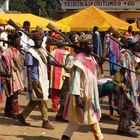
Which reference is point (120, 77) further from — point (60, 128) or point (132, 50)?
point (60, 128)

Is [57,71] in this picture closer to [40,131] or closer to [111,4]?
[40,131]

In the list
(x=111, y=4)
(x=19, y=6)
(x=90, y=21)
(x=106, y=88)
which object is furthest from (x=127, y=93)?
(x=19, y=6)

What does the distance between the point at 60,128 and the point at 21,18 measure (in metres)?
8.75

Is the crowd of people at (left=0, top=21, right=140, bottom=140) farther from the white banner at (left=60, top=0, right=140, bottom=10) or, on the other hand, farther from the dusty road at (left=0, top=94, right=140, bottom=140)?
the white banner at (left=60, top=0, right=140, bottom=10)

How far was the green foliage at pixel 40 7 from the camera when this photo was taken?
67.8 meters

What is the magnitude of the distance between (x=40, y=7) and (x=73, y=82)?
6252 centimetres

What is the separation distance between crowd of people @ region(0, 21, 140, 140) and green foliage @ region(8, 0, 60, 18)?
54.5 metres

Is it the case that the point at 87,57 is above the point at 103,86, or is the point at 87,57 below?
above

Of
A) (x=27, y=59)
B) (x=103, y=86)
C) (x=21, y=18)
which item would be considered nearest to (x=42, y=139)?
(x=27, y=59)

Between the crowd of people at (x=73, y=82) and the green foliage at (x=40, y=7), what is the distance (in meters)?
54.5

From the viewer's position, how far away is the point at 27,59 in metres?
8.22

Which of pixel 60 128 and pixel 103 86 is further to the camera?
pixel 103 86

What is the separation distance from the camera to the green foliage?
6775cm

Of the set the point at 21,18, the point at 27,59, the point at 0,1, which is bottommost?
the point at 27,59
